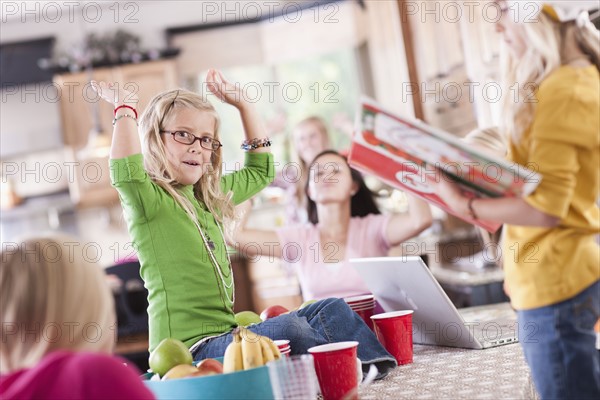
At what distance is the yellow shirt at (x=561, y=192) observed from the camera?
116 cm

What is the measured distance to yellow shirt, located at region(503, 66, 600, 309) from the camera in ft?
3.81

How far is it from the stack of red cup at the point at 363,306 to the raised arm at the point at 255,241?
0.68 m

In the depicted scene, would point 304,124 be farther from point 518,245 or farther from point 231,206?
point 518,245

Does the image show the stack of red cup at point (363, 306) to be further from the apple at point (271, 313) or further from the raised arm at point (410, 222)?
the raised arm at point (410, 222)

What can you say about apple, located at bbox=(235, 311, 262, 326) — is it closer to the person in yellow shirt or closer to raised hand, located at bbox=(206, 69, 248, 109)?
raised hand, located at bbox=(206, 69, 248, 109)

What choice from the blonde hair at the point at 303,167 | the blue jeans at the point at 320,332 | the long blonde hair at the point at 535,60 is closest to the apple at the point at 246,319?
the blue jeans at the point at 320,332

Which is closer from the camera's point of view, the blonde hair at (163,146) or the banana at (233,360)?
the banana at (233,360)

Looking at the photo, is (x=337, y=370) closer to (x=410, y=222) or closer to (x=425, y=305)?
(x=425, y=305)

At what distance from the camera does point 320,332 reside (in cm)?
157

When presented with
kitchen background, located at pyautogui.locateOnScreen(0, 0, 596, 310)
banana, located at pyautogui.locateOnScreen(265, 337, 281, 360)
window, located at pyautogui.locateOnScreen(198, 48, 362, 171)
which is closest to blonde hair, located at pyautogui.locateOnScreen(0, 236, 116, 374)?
banana, located at pyautogui.locateOnScreen(265, 337, 281, 360)

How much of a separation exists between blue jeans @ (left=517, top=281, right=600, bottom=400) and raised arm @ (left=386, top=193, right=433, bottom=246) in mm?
1074

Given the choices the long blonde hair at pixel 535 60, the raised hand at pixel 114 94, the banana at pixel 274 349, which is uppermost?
the raised hand at pixel 114 94

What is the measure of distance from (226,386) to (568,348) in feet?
1.62

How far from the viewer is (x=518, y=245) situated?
1258mm
